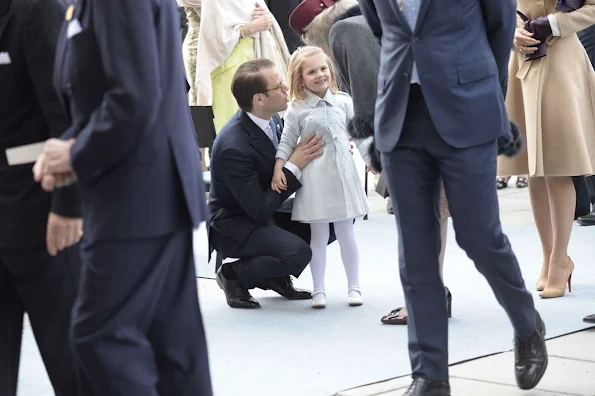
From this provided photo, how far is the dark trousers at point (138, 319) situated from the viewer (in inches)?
113

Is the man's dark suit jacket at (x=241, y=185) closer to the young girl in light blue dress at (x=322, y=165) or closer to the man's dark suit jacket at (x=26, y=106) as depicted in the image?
the young girl in light blue dress at (x=322, y=165)

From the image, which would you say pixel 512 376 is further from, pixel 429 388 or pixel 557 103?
pixel 557 103

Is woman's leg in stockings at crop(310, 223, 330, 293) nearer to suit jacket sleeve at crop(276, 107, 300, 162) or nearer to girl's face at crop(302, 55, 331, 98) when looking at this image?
suit jacket sleeve at crop(276, 107, 300, 162)

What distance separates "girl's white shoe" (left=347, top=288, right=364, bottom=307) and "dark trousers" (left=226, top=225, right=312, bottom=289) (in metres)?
0.29

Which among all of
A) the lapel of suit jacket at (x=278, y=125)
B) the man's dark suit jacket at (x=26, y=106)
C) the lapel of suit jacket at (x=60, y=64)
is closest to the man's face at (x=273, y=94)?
the lapel of suit jacket at (x=278, y=125)

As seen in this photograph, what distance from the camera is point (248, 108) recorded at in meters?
6.30

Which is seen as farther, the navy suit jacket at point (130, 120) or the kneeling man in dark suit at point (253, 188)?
the kneeling man in dark suit at point (253, 188)

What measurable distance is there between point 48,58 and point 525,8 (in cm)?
353

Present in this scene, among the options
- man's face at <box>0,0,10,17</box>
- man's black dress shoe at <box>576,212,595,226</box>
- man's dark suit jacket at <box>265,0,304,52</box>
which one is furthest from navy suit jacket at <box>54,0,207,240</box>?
man's black dress shoe at <box>576,212,595,226</box>

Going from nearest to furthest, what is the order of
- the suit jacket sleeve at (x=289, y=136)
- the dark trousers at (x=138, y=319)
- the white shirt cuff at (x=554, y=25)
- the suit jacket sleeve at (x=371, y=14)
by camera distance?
the dark trousers at (x=138, y=319) < the suit jacket sleeve at (x=371, y=14) < the white shirt cuff at (x=554, y=25) < the suit jacket sleeve at (x=289, y=136)

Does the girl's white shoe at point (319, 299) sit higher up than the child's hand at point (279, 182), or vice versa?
the child's hand at point (279, 182)

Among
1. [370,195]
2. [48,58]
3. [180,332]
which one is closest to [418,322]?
[180,332]

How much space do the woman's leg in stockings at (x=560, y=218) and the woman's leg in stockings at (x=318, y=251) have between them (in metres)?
1.20

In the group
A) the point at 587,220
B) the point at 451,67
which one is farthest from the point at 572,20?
the point at 587,220
